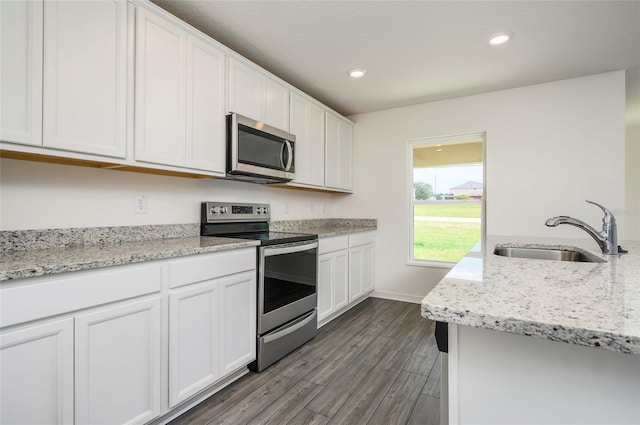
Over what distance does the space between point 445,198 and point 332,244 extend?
1.60 metres

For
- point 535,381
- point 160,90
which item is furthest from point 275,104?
point 535,381

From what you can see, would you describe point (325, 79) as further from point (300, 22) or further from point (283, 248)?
point (283, 248)

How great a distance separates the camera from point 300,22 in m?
2.09

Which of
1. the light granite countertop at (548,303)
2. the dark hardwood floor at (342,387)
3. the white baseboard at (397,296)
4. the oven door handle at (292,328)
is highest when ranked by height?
the light granite countertop at (548,303)

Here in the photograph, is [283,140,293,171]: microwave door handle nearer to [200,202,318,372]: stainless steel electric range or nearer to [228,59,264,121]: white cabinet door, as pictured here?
[228,59,264,121]: white cabinet door

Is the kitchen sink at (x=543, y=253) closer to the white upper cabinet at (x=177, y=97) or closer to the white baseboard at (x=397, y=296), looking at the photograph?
the white baseboard at (x=397, y=296)

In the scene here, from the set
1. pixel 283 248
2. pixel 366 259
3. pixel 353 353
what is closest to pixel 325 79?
pixel 283 248

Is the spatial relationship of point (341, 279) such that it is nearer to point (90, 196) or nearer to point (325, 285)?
point (325, 285)

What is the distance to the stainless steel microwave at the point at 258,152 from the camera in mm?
2195

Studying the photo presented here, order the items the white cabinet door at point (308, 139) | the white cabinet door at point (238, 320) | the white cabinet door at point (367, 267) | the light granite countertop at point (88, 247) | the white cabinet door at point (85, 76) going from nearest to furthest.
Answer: the light granite countertop at point (88, 247) < the white cabinet door at point (85, 76) < the white cabinet door at point (238, 320) < the white cabinet door at point (308, 139) < the white cabinet door at point (367, 267)

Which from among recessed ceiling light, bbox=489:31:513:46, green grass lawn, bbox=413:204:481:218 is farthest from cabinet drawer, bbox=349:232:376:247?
recessed ceiling light, bbox=489:31:513:46

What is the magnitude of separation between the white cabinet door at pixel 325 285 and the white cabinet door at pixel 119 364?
1.54 metres

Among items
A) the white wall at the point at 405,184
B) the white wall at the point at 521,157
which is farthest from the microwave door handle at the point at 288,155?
the white wall at the point at 521,157

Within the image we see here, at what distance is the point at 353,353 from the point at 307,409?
2.48ft
